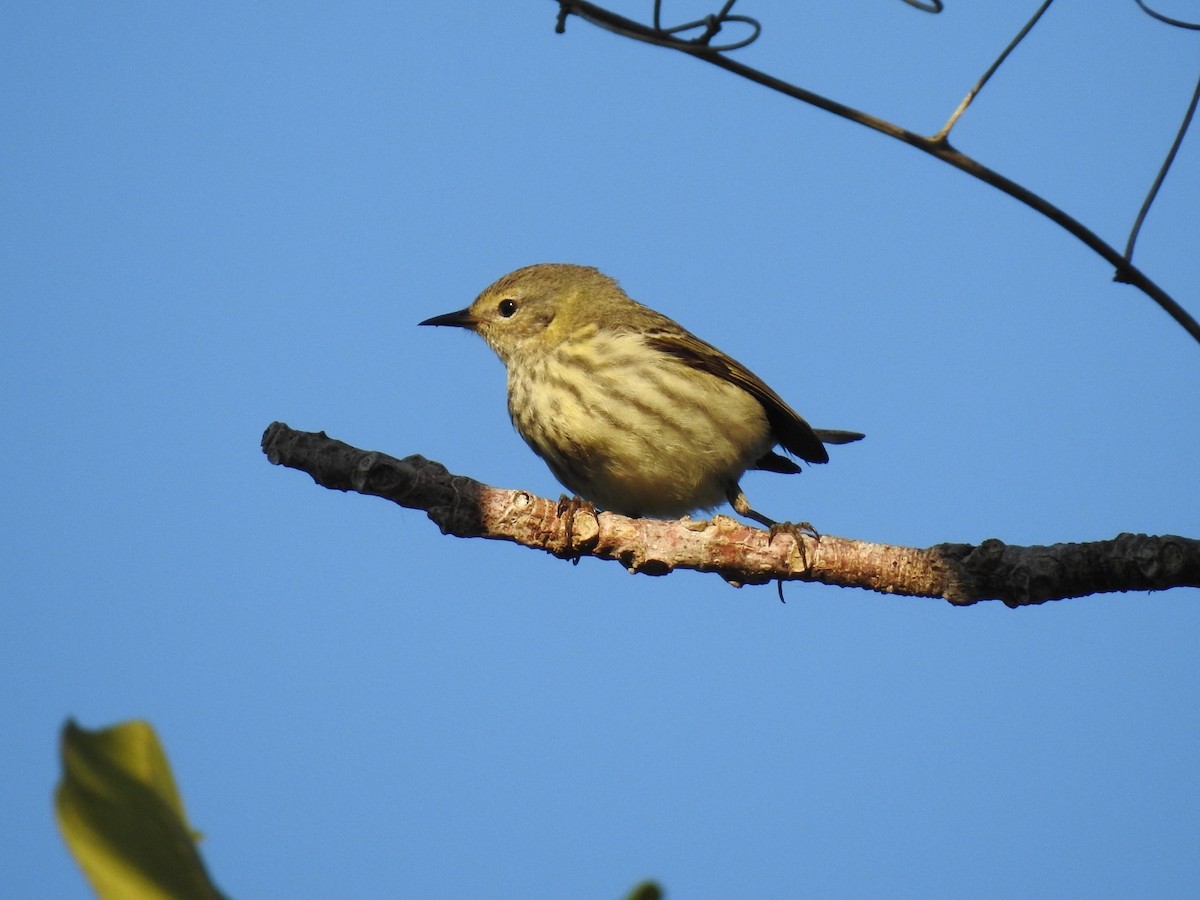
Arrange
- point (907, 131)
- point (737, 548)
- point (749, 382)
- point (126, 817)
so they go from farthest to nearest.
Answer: point (749, 382)
point (737, 548)
point (907, 131)
point (126, 817)

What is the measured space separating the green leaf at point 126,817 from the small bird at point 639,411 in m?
4.98

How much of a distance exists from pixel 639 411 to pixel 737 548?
75.1 inches

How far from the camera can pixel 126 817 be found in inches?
50.4

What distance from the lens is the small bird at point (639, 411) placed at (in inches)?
249

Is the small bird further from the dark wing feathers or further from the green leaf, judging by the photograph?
the green leaf

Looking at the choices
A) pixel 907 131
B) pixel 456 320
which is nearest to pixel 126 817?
pixel 907 131

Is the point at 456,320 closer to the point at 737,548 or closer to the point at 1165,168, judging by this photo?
the point at 737,548

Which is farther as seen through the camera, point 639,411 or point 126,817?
point 639,411

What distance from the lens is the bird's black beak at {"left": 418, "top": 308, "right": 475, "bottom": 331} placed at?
8.03 meters

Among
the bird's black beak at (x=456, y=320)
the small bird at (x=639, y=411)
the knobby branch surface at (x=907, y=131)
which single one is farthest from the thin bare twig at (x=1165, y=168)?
the bird's black beak at (x=456, y=320)

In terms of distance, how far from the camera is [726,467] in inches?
264

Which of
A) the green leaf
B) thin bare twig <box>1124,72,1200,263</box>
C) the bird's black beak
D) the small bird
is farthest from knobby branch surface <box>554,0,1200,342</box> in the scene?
the bird's black beak

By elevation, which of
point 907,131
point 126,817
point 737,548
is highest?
point 907,131

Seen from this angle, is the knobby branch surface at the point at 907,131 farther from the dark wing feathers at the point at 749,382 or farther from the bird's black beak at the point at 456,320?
the bird's black beak at the point at 456,320
